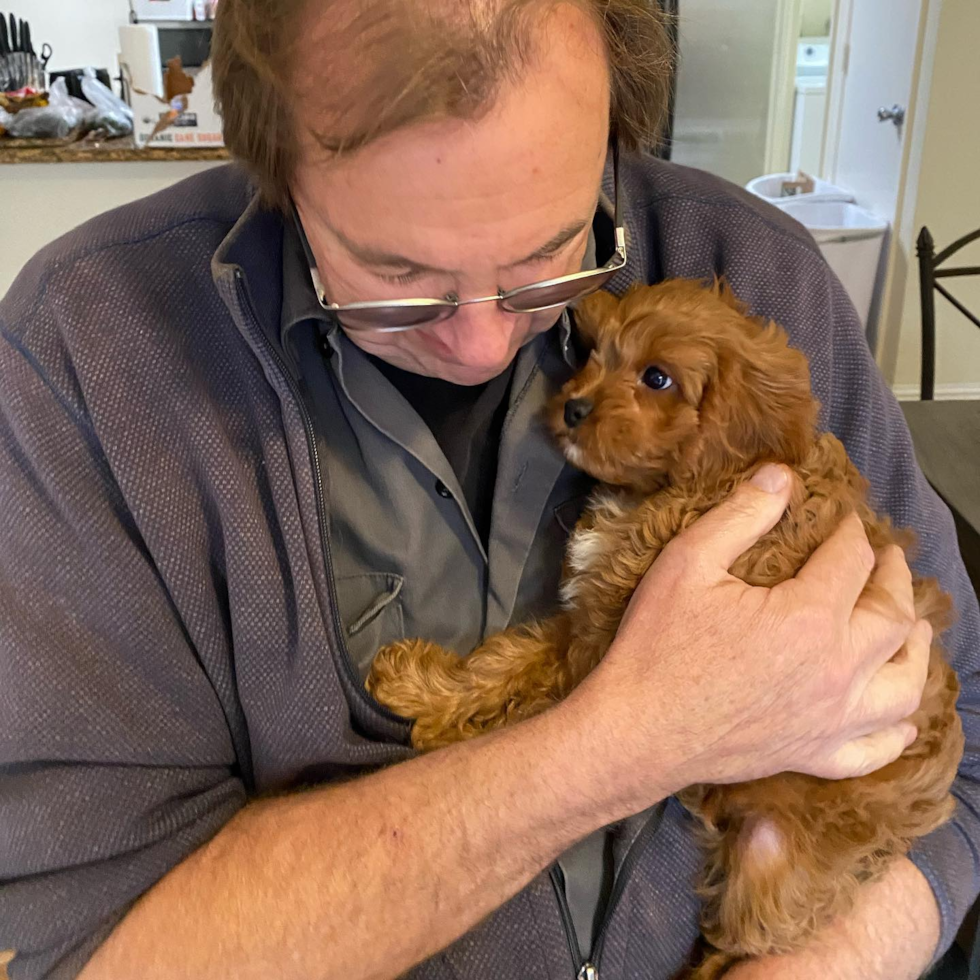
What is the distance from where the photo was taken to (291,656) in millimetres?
1050

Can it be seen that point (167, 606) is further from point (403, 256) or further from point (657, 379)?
point (657, 379)

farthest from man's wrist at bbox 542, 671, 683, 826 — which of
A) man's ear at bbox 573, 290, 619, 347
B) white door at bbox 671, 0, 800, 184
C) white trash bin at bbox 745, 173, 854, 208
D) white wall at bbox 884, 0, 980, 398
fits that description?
white door at bbox 671, 0, 800, 184

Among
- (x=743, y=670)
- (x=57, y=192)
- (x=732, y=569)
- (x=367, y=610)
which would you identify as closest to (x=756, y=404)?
(x=732, y=569)

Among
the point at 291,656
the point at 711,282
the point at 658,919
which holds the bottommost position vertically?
the point at 658,919

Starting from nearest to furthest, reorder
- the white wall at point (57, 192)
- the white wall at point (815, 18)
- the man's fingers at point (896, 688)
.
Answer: the man's fingers at point (896, 688) < the white wall at point (57, 192) < the white wall at point (815, 18)

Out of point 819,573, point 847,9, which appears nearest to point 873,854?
point 819,573

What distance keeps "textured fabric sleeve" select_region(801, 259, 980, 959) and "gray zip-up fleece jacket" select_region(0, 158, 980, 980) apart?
0.39 meters

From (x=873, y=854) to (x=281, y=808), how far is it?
78 cm

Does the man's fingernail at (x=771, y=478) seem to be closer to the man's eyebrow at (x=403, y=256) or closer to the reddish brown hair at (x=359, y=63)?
the man's eyebrow at (x=403, y=256)

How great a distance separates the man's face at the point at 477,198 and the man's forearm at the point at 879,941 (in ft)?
2.88

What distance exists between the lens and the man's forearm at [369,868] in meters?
0.95

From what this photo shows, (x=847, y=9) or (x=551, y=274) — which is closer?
(x=551, y=274)

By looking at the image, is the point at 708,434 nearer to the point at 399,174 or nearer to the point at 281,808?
the point at 399,174

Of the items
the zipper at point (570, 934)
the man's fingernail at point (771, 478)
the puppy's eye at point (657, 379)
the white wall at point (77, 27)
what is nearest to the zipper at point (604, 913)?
the zipper at point (570, 934)
